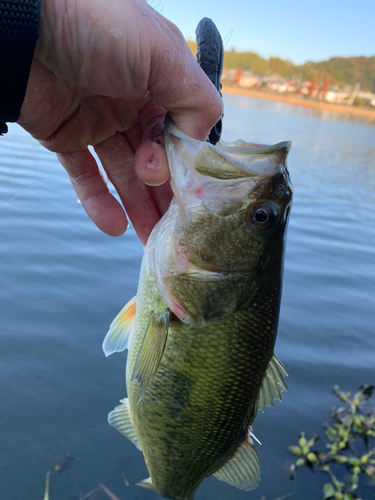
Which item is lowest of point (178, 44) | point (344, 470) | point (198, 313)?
point (344, 470)

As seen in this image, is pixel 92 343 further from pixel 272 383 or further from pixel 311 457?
pixel 272 383

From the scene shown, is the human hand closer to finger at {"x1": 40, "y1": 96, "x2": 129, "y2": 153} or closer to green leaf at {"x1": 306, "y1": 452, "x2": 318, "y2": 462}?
finger at {"x1": 40, "y1": 96, "x2": 129, "y2": 153}

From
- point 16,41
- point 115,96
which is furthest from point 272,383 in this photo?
point 16,41

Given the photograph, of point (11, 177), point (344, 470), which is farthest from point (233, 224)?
point (11, 177)

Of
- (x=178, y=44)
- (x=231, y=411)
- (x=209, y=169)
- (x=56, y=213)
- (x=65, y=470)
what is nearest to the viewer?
(x=178, y=44)

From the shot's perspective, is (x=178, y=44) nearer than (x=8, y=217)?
Yes

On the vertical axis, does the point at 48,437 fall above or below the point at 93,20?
below

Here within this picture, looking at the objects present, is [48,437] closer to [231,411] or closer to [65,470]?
[65,470]

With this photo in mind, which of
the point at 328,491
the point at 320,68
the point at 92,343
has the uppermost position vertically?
the point at 320,68
